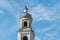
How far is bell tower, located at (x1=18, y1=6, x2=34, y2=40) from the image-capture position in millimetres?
60844

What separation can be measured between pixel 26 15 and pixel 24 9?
211 cm

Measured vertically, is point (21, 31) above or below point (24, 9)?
→ below

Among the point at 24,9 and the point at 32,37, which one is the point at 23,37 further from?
the point at 24,9

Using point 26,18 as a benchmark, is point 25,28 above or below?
below

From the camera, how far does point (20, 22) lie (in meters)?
62.6

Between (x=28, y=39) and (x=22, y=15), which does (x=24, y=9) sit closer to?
(x=22, y=15)

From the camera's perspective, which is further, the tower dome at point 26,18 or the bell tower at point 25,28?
the tower dome at point 26,18

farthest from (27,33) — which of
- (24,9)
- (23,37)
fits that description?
(24,9)

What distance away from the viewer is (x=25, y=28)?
61.5 m

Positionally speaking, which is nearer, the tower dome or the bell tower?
the bell tower

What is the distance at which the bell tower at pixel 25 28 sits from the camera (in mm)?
60844

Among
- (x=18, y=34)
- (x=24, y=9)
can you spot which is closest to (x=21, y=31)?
(x=18, y=34)

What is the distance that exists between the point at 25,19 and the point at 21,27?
157 cm

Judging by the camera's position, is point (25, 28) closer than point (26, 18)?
Yes
